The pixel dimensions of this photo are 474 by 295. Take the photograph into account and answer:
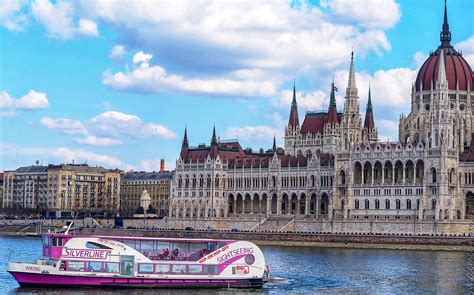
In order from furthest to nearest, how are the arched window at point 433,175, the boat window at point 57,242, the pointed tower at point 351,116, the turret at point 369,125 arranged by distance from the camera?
the turret at point 369,125, the pointed tower at point 351,116, the arched window at point 433,175, the boat window at point 57,242

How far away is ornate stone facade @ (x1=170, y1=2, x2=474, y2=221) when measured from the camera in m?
150

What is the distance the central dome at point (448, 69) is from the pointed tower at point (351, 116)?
10.5m

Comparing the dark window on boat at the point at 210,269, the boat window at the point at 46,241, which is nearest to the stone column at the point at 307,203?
the dark window on boat at the point at 210,269

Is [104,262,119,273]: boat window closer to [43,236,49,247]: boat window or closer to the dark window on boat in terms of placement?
[43,236,49,247]: boat window

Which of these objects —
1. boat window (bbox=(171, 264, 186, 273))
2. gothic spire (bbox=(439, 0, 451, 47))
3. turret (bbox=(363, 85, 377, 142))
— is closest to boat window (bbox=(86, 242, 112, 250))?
boat window (bbox=(171, 264, 186, 273))

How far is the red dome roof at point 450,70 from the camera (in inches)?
6594

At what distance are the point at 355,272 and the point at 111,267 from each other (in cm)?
2583

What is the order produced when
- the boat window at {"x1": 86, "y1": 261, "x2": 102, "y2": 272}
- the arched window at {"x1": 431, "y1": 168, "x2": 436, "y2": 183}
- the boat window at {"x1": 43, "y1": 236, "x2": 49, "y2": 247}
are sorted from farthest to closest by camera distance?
1. the arched window at {"x1": 431, "y1": 168, "x2": 436, "y2": 183}
2. the boat window at {"x1": 43, "y1": 236, "x2": 49, "y2": 247}
3. the boat window at {"x1": 86, "y1": 261, "x2": 102, "y2": 272}

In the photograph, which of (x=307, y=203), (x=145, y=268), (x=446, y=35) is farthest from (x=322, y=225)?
(x=145, y=268)

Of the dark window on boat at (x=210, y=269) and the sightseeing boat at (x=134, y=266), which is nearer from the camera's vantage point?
the sightseeing boat at (x=134, y=266)

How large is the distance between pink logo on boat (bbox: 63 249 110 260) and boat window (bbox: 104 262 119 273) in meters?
0.57

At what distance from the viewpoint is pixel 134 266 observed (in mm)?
74938

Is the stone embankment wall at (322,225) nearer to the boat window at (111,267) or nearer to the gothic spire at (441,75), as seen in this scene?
the gothic spire at (441,75)

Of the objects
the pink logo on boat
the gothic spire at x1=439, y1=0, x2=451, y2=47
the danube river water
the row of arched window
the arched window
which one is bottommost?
the danube river water
